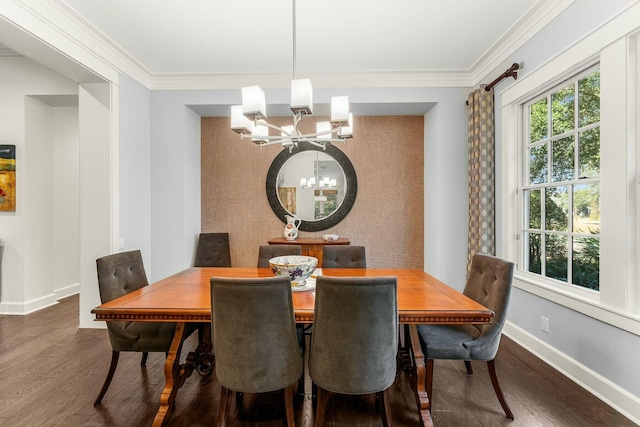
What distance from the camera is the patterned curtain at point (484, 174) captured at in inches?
126

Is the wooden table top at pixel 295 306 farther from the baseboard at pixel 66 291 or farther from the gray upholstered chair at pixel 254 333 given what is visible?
the baseboard at pixel 66 291

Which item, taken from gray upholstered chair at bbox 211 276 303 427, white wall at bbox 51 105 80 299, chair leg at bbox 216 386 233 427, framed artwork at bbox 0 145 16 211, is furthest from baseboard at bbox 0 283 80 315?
gray upholstered chair at bbox 211 276 303 427

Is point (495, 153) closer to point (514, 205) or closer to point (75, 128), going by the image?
point (514, 205)

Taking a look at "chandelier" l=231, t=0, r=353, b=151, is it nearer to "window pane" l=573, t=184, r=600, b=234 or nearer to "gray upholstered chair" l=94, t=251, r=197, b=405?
"gray upholstered chair" l=94, t=251, r=197, b=405

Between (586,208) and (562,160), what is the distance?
44 cm

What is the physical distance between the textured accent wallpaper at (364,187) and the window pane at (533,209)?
1350mm

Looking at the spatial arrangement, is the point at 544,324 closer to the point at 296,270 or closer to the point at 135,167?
the point at 296,270

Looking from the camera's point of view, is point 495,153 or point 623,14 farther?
point 495,153

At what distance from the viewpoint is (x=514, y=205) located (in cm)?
303

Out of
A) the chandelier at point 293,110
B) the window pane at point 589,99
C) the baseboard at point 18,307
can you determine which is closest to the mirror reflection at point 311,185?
the chandelier at point 293,110

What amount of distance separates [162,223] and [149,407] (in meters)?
2.23

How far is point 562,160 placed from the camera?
2516mm

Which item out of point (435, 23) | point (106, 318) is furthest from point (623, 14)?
point (106, 318)

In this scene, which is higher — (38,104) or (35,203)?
(38,104)
